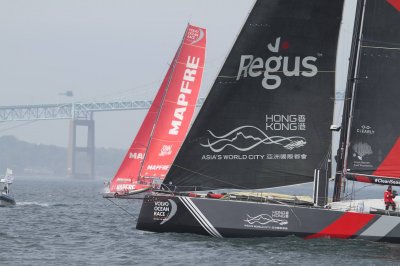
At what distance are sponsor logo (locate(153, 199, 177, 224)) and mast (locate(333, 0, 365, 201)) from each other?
2904 millimetres

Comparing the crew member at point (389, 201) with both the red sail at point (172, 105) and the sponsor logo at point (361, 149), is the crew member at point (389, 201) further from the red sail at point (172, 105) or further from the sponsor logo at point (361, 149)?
the red sail at point (172, 105)

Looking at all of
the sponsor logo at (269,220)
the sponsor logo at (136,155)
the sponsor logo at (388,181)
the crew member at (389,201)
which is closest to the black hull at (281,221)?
the sponsor logo at (269,220)

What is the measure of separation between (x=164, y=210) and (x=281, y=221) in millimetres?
2096

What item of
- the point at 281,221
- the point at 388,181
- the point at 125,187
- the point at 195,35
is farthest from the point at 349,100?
the point at 125,187

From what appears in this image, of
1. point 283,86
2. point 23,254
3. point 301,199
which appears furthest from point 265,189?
point 23,254

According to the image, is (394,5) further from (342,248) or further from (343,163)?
(342,248)

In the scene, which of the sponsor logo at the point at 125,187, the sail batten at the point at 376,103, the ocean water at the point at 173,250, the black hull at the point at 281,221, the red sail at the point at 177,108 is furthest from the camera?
the sponsor logo at the point at 125,187

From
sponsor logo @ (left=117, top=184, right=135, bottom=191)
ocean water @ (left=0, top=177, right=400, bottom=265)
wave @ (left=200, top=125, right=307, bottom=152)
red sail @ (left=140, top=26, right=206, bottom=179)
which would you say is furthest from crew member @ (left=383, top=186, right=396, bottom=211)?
sponsor logo @ (left=117, top=184, right=135, bottom=191)

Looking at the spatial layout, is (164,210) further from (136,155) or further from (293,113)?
(136,155)

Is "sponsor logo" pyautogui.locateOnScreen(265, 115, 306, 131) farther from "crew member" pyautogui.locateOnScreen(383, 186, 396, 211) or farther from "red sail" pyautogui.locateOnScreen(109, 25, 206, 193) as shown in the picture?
"red sail" pyautogui.locateOnScreen(109, 25, 206, 193)

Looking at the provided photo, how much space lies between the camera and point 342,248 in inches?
665

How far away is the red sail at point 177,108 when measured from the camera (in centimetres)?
2859

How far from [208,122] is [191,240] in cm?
215

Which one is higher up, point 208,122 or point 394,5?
point 394,5
